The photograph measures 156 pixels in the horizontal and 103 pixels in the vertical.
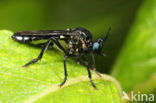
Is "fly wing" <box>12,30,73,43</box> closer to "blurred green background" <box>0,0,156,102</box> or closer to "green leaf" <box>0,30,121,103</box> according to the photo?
"green leaf" <box>0,30,121,103</box>

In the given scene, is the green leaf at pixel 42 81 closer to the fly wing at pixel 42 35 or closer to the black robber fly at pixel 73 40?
the fly wing at pixel 42 35

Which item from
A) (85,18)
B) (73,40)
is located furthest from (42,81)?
(85,18)

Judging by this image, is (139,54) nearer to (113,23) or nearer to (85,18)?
(113,23)

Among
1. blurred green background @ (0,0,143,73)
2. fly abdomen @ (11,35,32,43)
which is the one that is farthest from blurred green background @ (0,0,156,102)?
fly abdomen @ (11,35,32,43)

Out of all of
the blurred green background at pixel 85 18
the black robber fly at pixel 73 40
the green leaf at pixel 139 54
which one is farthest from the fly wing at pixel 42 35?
the blurred green background at pixel 85 18

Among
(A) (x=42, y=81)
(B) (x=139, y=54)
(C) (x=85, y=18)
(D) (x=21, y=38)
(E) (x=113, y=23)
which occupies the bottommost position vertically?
(A) (x=42, y=81)

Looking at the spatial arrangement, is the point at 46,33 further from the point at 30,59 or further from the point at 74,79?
the point at 74,79
